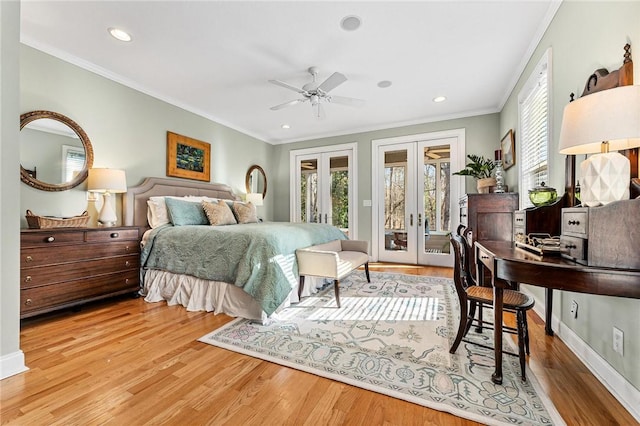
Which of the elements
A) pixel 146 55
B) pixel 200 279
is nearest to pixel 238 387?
pixel 200 279

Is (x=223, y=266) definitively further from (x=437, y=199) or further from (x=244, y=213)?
(x=437, y=199)

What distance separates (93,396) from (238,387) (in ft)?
2.49

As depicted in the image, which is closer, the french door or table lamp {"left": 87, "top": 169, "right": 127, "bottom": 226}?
table lamp {"left": 87, "top": 169, "right": 127, "bottom": 226}

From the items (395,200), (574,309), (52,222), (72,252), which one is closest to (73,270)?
(72,252)

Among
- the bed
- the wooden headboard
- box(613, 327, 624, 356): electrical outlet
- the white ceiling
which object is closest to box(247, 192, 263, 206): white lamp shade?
the wooden headboard

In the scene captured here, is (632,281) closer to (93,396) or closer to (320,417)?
(320,417)

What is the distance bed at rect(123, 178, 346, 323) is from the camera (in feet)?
7.89

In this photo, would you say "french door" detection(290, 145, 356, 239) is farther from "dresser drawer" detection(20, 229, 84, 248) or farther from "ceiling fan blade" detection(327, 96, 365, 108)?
"dresser drawer" detection(20, 229, 84, 248)

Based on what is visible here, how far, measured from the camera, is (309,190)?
609 centimetres

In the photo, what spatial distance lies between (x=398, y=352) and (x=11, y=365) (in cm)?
242

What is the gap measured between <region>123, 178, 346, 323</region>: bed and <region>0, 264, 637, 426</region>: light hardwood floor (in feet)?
1.68

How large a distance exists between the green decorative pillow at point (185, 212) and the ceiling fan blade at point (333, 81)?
224 cm

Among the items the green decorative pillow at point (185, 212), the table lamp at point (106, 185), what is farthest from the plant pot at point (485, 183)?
the table lamp at point (106, 185)

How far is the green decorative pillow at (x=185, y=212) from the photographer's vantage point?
3377mm
